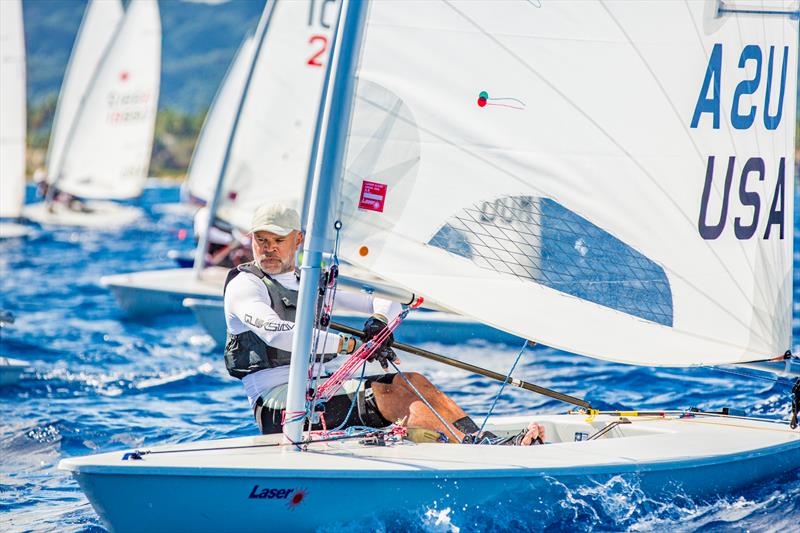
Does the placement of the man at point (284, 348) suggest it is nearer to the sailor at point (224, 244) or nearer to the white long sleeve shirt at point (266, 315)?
the white long sleeve shirt at point (266, 315)

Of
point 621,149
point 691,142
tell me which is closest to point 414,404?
point 621,149

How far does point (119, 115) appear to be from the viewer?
19312mm

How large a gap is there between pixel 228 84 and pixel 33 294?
168 inches

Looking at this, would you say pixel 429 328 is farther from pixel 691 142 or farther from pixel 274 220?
pixel 274 220

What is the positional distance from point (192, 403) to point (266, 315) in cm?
290

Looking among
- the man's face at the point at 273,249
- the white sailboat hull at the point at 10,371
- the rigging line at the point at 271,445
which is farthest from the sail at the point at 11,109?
the rigging line at the point at 271,445

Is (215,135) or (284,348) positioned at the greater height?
(215,135)

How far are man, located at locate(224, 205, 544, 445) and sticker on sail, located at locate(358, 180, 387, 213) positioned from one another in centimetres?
32

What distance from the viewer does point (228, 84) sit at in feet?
46.8

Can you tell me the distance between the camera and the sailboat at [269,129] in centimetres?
940

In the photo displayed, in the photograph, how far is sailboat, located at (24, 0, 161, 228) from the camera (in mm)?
18594

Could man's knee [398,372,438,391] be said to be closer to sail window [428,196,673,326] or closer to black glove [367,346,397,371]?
black glove [367,346,397,371]

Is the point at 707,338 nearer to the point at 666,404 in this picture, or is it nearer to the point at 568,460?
the point at 568,460

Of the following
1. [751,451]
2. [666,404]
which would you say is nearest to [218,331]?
[666,404]
